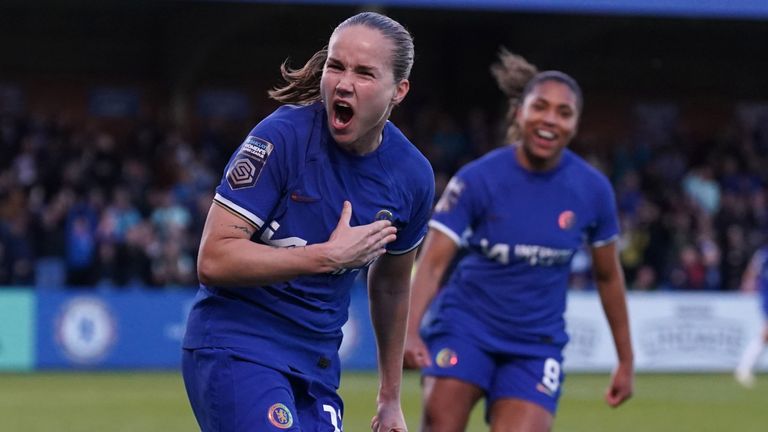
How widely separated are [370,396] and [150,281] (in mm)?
5111

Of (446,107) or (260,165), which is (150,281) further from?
(260,165)

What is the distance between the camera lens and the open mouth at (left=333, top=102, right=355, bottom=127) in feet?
Result: 15.5

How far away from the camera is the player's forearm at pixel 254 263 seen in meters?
4.50

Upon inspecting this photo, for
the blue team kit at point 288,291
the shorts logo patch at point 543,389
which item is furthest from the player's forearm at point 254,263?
the shorts logo patch at point 543,389

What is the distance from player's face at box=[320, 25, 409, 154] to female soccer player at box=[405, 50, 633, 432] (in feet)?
7.36

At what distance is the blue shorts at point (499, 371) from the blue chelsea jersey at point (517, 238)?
0.08 meters

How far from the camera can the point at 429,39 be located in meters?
30.8

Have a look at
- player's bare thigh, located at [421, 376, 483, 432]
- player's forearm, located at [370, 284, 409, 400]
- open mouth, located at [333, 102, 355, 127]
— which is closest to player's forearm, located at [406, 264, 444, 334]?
player's bare thigh, located at [421, 376, 483, 432]

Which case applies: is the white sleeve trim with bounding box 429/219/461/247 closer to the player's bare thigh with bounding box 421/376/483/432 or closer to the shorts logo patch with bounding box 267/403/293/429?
the player's bare thigh with bounding box 421/376/483/432

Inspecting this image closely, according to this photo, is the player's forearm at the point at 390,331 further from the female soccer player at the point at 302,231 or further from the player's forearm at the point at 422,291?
the player's forearm at the point at 422,291

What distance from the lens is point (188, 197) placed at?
21672 mm

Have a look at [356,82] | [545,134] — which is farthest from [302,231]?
[545,134]

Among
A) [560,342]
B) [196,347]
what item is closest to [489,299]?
[560,342]

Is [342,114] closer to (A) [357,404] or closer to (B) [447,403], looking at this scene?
(B) [447,403]
